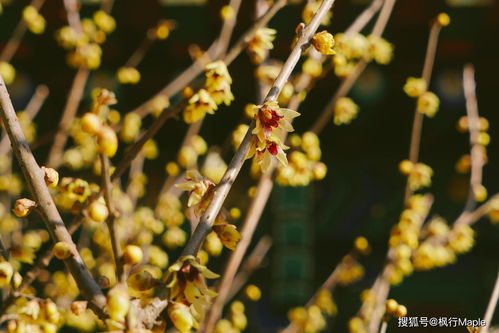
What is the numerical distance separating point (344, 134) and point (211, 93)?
3.92 meters

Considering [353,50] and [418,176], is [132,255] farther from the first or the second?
[418,176]

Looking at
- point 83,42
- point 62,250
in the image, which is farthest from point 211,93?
point 83,42

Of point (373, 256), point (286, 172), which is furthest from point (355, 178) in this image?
point (286, 172)

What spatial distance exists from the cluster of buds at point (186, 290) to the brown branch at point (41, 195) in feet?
0.42

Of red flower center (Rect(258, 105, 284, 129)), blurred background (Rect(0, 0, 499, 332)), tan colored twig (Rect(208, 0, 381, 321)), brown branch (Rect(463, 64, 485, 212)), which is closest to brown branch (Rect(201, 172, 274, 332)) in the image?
tan colored twig (Rect(208, 0, 381, 321))

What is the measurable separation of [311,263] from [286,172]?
11.4ft

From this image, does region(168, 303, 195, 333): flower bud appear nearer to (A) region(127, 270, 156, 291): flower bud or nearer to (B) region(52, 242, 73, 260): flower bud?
(A) region(127, 270, 156, 291): flower bud

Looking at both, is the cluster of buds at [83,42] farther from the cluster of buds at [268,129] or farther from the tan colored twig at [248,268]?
the cluster of buds at [268,129]

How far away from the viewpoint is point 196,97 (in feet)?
4.16

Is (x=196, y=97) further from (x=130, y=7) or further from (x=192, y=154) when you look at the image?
(x=130, y=7)

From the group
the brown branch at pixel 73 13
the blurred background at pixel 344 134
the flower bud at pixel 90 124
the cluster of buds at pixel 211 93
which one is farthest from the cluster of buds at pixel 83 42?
the blurred background at pixel 344 134

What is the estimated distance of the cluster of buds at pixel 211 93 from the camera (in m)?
1.26

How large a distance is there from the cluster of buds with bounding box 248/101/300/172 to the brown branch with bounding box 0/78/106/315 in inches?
15.4

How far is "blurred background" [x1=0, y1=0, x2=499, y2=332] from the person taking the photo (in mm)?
4465
